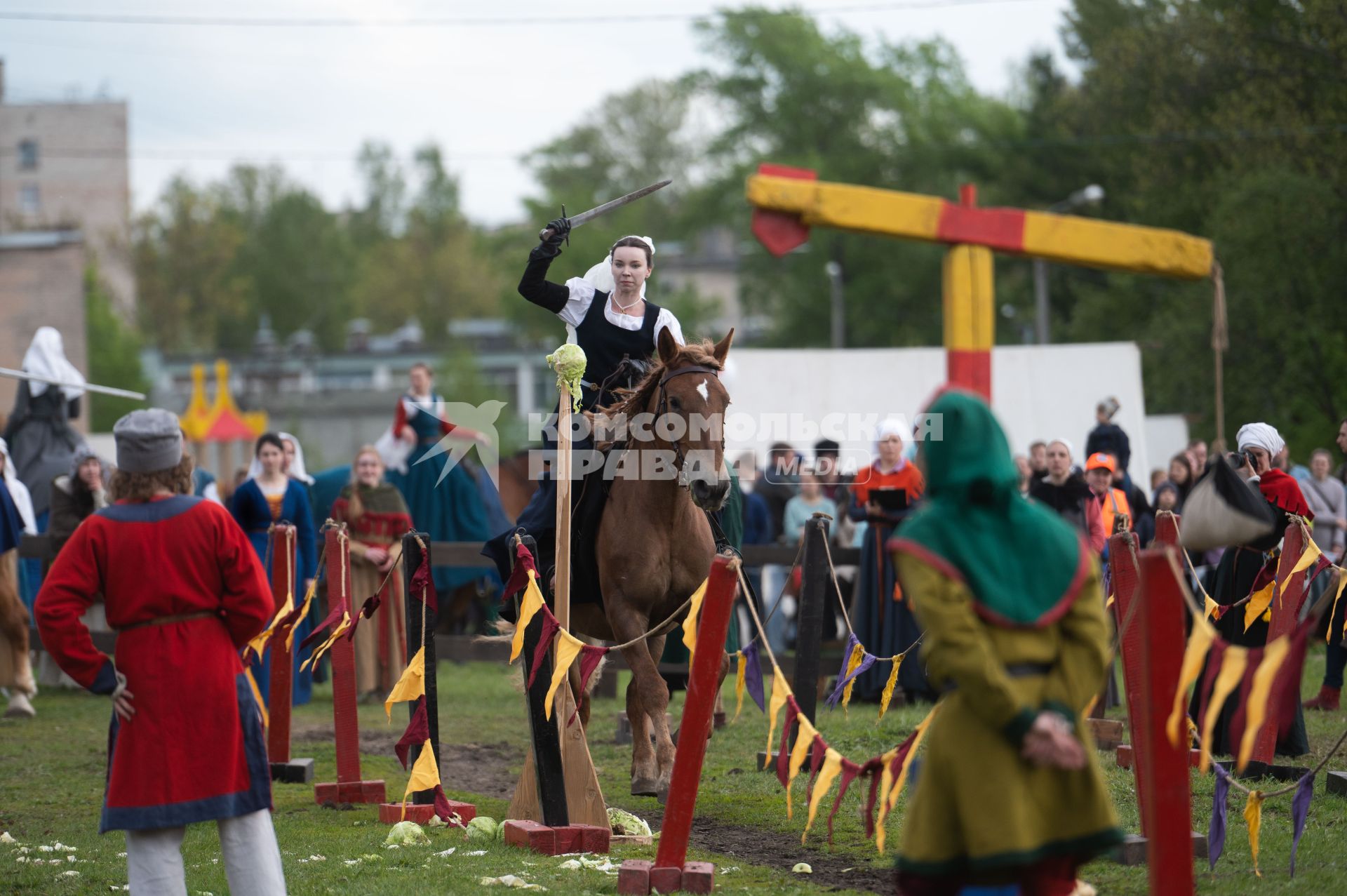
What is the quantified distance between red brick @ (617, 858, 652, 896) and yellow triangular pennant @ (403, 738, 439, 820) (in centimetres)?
177

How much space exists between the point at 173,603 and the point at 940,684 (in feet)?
8.49

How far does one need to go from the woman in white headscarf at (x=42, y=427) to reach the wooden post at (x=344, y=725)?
7.11 metres

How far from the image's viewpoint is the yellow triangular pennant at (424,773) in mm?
7414

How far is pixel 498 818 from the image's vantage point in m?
7.82

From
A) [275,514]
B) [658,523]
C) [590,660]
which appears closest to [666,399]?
[658,523]

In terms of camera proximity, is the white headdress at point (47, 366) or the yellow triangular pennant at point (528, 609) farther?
the white headdress at point (47, 366)

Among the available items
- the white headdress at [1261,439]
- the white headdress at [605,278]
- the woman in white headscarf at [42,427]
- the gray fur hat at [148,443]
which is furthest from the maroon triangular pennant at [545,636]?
the woman in white headscarf at [42,427]

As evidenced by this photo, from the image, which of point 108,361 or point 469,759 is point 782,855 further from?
point 108,361

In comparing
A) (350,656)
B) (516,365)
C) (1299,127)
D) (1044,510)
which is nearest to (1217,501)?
(1044,510)

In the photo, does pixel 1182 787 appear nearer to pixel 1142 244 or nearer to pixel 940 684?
pixel 940 684

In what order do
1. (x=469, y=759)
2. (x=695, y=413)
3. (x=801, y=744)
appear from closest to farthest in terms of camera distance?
(x=801, y=744) → (x=695, y=413) → (x=469, y=759)

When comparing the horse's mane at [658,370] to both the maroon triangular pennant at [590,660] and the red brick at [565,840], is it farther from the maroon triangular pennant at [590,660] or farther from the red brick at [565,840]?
the red brick at [565,840]

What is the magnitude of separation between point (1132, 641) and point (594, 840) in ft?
8.61

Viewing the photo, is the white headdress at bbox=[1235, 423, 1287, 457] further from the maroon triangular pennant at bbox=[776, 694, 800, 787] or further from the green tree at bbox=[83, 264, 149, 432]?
the green tree at bbox=[83, 264, 149, 432]
